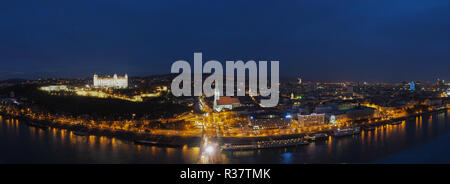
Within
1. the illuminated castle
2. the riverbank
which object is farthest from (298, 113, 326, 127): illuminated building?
the illuminated castle

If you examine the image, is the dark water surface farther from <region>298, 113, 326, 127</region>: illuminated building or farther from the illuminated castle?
the illuminated castle

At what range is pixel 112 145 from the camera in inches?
219

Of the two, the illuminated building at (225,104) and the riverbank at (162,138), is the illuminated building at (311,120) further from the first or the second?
the illuminated building at (225,104)

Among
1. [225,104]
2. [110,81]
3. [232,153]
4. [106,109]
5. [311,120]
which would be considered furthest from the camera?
[110,81]

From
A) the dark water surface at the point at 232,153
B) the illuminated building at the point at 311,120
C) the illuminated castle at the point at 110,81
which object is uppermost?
the illuminated castle at the point at 110,81

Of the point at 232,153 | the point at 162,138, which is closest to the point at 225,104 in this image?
the point at 162,138

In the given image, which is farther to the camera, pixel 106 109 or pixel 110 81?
pixel 110 81

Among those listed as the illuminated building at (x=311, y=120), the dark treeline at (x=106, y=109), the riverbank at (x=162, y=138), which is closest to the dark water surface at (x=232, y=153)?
the riverbank at (x=162, y=138)

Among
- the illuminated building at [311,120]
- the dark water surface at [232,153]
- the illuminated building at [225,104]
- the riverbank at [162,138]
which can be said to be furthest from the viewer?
the illuminated building at [225,104]

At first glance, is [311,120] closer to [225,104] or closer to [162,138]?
[162,138]

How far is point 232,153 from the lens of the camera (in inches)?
196

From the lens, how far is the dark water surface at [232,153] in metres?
4.68

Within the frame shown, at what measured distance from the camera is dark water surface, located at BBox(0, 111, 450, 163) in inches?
184

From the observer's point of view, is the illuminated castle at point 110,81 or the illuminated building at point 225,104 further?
the illuminated castle at point 110,81
